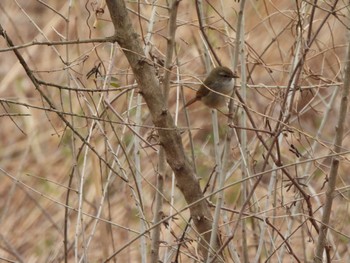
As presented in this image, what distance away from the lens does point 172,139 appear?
2.77 metres

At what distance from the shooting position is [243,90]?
2.57 meters

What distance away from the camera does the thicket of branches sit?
2641mm

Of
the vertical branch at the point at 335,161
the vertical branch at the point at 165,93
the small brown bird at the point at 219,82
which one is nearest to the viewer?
the vertical branch at the point at 335,161

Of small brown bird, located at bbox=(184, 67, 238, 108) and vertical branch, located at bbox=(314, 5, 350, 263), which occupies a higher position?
small brown bird, located at bbox=(184, 67, 238, 108)

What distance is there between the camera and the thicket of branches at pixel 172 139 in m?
2.64

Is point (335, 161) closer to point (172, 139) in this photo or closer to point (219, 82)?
point (172, 139)

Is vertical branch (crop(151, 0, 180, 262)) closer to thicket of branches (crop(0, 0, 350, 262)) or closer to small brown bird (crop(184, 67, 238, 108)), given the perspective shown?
thicket of branches (crop(0, 0, 350, 262))

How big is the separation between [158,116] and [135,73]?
0.52 ft

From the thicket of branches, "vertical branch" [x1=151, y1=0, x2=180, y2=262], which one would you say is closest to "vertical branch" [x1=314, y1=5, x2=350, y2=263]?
the thicket of branches

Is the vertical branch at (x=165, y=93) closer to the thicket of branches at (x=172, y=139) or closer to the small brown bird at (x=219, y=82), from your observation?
the thicket of branches at (x=172, y=139)

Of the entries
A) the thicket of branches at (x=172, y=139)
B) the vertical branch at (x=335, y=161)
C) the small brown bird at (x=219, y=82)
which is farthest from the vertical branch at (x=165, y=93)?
the vertical branch at (x=335, y=161)

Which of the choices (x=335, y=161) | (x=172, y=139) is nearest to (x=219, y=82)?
(x=172, y=139)

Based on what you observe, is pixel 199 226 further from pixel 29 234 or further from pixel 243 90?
pixel 29 234

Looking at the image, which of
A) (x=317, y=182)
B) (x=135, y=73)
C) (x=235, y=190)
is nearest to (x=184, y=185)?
(x=135, y=73)
